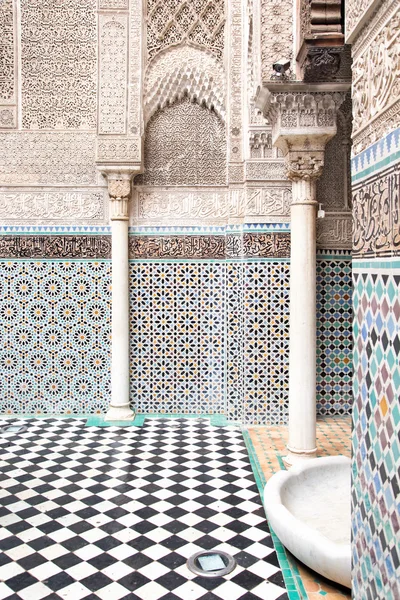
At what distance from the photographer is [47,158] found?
15.2ft

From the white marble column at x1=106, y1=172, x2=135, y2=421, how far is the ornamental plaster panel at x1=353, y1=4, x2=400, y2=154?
3.50m

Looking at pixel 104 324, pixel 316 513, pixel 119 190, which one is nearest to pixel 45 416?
pixel 104 324

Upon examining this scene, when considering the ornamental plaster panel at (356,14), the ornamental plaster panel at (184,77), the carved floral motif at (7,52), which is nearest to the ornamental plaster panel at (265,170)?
the ornamental plaster panel at (184,77)

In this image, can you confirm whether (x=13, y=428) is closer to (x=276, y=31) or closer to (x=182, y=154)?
(x=182, y=154)

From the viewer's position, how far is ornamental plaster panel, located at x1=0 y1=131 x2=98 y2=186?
4.62 m

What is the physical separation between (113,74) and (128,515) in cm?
350

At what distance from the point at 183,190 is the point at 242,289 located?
1.06m

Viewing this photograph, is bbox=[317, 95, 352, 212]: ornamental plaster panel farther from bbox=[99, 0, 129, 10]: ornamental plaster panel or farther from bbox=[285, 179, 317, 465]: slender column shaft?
bbox=[99, 0, 129, 10]: ornamental plaster panel

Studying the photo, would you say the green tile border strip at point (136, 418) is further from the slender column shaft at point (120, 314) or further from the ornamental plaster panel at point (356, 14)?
the ornamental plaster panel at point (356, 14)

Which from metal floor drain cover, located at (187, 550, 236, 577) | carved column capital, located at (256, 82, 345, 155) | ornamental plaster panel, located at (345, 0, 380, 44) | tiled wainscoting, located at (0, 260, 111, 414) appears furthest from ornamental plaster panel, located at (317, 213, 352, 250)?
ornamental plaster panel, located at (345, 0, 380, 44)

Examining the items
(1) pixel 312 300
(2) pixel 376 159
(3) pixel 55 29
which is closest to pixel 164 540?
(1) pixel 312 300

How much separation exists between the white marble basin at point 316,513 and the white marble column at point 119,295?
2.06 metres

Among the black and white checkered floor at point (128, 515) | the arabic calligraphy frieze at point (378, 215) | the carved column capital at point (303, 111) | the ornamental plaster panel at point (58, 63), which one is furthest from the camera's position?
Answer: the ornamental plaster panel at point (58, 63)

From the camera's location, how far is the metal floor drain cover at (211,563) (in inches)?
89.7
